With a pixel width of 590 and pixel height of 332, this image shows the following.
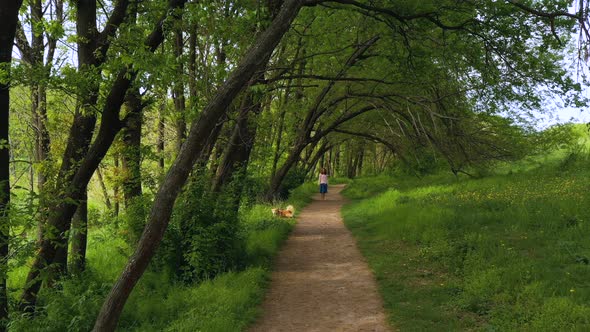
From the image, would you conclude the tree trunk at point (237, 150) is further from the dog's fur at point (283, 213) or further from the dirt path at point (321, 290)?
the dog's fur at point (283, 213)

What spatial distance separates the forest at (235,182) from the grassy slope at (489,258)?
4 centimetres

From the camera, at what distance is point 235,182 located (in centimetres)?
1002

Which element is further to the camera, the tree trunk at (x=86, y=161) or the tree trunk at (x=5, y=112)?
the tree trunk at (x=86, y=161)

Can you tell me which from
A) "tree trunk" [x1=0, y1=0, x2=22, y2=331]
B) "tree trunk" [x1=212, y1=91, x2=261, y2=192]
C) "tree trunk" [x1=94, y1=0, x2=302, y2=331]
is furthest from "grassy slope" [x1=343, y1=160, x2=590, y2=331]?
"tree trunk" [x1=0, y1=0, x2=22, y2=331]

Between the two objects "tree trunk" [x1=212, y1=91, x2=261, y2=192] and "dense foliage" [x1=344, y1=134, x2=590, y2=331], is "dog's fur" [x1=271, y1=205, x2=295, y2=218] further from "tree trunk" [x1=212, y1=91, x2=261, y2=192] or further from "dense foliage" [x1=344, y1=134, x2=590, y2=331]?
"tree trunk" [x1=212, y1=91, x2=261, y2=192]

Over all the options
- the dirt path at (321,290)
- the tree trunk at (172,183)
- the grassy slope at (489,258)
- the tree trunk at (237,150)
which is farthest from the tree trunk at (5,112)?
the grassy slope at (489,258)

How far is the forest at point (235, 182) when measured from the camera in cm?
567

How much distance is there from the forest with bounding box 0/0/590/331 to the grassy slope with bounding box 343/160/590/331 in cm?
4

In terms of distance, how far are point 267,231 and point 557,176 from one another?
10.1 meters

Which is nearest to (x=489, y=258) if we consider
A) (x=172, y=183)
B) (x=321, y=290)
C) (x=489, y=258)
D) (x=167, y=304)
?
(x=489, y=258)

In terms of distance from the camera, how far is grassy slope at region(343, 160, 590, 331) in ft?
18.5

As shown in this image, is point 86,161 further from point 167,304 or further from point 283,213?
point 283,213

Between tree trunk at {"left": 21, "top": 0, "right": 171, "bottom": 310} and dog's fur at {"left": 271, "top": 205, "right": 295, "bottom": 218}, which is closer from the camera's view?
tree trunk at {"left": 21, "top": 0, "right": 171, "bottom": 310}

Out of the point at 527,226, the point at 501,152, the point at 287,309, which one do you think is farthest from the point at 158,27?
the point at 501,152
